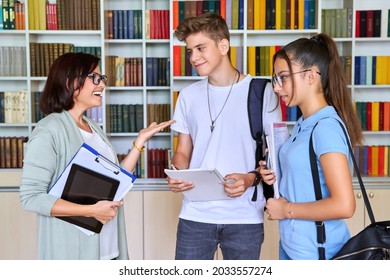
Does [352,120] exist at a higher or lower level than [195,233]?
higher

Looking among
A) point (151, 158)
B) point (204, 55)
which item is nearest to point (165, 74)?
point (151, 158)

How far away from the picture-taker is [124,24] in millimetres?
4254

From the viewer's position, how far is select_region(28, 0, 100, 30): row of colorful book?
409 centimetres

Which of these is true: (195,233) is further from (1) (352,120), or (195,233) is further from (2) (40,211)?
(1) (352,120)

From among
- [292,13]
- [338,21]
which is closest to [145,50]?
[292,13]

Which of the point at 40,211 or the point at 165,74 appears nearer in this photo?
the point at 40,211

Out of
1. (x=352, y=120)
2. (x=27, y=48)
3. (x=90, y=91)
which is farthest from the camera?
(x=27, y=48)

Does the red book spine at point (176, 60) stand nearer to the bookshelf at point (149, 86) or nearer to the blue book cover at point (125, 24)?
the bookshelf at point (149, 86)

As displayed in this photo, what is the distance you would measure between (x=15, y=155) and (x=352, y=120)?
305cm

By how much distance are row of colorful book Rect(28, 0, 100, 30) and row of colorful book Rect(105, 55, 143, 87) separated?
33 cm

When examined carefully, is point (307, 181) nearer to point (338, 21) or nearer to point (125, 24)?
Answer: point (338, 21)

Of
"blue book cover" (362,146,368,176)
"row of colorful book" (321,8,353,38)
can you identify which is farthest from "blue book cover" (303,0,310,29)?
"blue book cover" (362,146,368,176)

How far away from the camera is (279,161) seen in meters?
1.89

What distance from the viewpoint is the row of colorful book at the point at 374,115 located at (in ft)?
13.9
